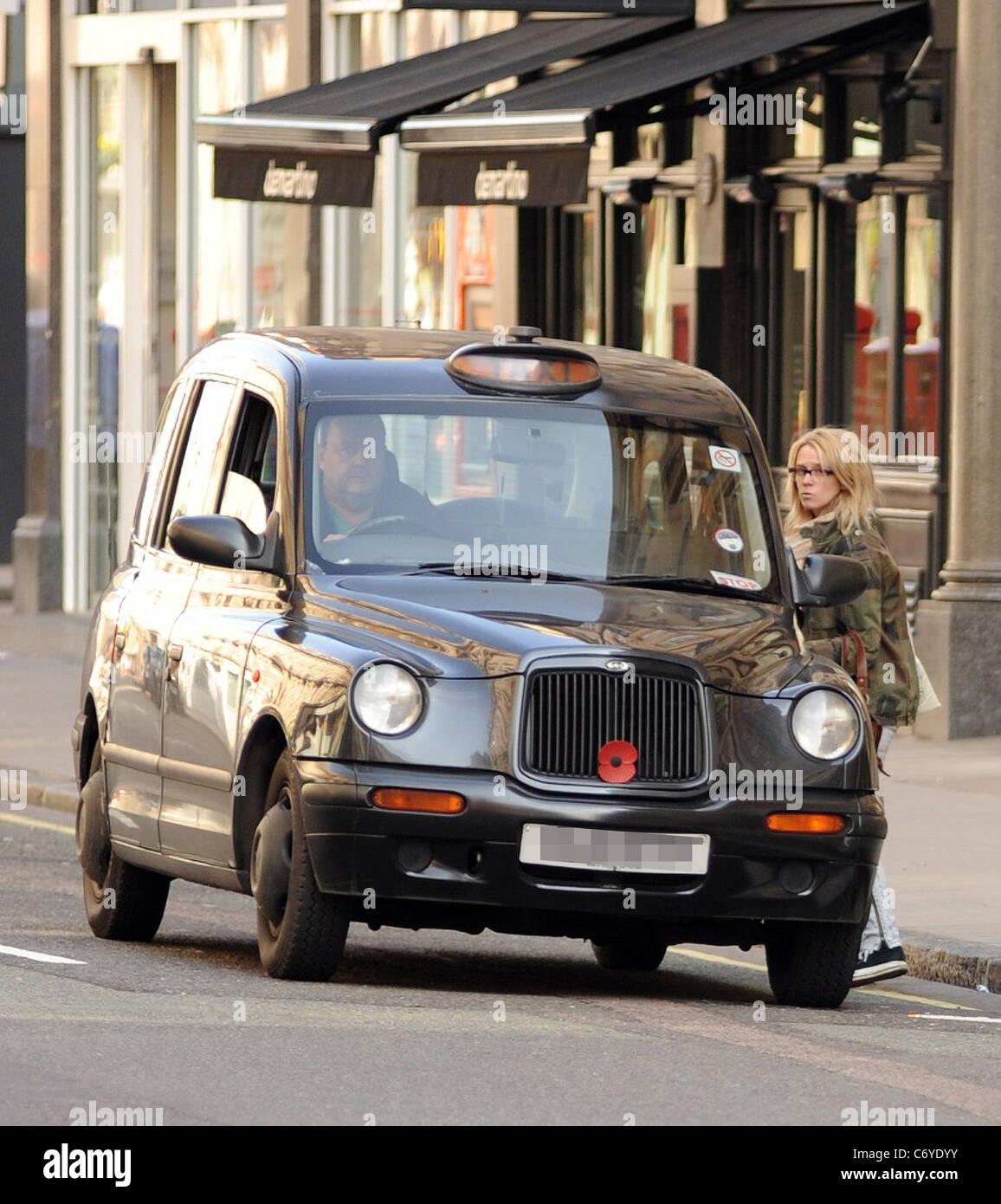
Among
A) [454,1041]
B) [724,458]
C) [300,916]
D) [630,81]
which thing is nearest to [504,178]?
[630,81]

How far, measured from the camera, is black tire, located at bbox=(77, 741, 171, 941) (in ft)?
34.3

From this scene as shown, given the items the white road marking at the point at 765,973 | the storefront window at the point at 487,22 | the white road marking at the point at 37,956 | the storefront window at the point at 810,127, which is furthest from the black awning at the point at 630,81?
A: the white road marking at the point at 37,956

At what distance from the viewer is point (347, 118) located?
755 inches

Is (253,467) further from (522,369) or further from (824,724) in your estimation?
(824,724)

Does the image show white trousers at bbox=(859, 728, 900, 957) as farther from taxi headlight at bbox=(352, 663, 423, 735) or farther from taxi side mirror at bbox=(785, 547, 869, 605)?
taxi headlight at bbox=(352, 663, 423, 735)

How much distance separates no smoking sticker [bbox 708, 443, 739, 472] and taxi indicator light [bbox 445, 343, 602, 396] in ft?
1.41

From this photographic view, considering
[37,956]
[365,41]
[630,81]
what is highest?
[365,41]

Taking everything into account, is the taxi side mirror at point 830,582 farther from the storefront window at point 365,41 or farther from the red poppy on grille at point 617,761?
the storefront window at point 365,41

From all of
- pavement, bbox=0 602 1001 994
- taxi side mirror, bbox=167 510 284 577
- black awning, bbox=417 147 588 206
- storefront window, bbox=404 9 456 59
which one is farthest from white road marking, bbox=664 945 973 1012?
storefront window, bbox=404 9 456 59

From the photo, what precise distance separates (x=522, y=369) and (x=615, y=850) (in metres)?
1.79

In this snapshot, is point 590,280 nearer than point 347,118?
No

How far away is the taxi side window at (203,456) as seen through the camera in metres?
10.2

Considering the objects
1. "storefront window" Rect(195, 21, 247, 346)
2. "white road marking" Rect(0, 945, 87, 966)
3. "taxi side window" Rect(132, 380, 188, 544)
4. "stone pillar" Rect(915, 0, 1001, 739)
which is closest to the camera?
"white road marking" Rect(0, 945, 87, 966)

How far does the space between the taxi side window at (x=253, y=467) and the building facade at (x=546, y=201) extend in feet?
24.3
